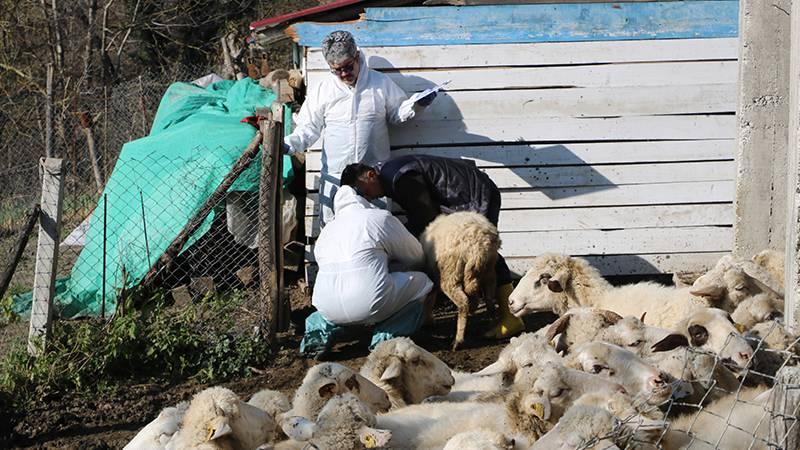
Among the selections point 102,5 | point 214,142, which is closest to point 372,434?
point 214,142

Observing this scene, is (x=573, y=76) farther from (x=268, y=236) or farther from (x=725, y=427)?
(x=725, y=427)

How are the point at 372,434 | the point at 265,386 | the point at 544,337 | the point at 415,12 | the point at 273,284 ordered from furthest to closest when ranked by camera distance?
the point at 415,12, the point at 273,284, the point at 265,386, the point at 544,337, the point at 372,434

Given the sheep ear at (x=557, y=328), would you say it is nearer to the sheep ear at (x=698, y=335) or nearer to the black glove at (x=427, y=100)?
the sheep ear at (x=698, y=335)

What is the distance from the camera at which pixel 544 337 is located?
625cm

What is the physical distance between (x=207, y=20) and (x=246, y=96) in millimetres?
7414

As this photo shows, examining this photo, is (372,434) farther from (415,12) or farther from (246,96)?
(246,96)

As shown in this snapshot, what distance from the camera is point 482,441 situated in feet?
13.9

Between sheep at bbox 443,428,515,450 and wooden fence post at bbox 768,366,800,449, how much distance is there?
101 cm

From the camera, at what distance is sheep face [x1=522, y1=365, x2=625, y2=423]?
15.5 ft

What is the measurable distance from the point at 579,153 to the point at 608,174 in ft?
1.05

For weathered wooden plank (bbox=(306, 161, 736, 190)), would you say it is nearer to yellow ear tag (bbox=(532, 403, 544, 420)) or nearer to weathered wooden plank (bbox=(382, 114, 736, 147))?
weathered wooden plank (bbox=(382, 114, 736, 147))

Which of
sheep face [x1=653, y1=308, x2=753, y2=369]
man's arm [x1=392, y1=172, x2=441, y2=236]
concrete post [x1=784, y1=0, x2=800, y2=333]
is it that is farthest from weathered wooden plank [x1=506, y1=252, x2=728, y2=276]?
concrete post [x1=784, y1=0, x2=800, y2=333]

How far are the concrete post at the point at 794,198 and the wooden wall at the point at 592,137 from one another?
406cm

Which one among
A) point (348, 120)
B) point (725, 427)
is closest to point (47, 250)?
point (348, 120)
